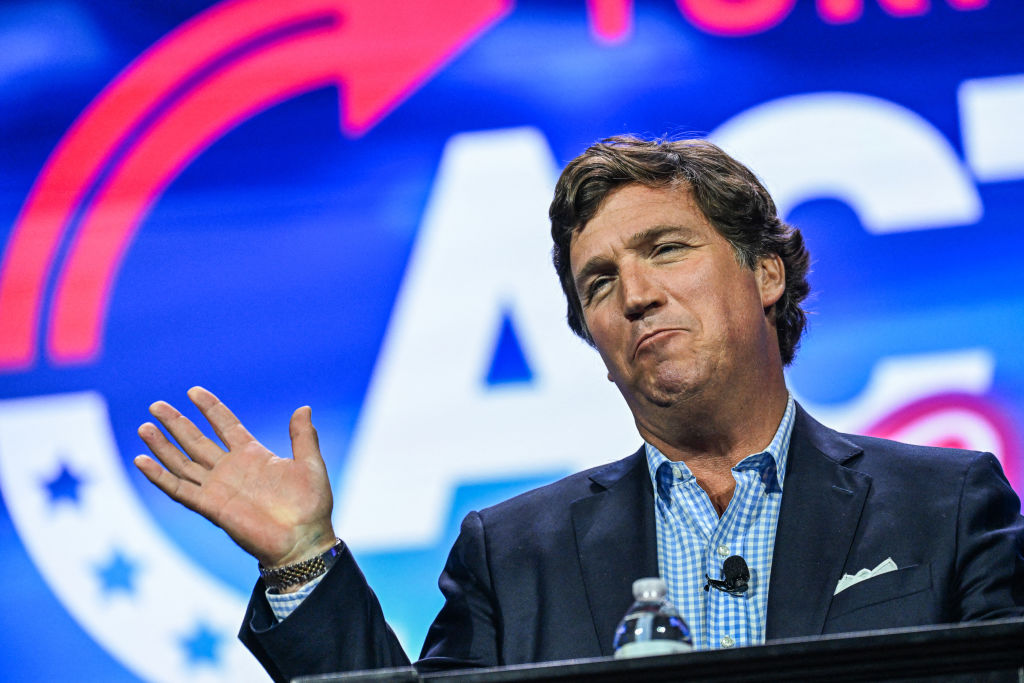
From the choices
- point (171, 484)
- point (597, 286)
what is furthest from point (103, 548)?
point (597, 286)

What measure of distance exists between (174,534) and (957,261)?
2.13 m

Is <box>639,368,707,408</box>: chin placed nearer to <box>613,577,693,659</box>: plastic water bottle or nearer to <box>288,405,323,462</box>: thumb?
<box>288,405,323,462</box>: thumb

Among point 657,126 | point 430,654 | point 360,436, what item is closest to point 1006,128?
point 657,126

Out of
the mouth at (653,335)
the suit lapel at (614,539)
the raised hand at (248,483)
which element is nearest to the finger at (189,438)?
the raised hand at (248,483)

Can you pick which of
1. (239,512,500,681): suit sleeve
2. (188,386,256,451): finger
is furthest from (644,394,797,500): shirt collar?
(188,386,256,451): finger

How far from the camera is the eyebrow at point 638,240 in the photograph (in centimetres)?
222

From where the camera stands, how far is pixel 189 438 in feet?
6.24

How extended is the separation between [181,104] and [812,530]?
2.30 m

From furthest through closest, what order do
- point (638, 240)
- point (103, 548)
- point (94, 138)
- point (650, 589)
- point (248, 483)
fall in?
point (94, 138), point (103, 548), point (638, 240), point (248, 483), point (650, 589)

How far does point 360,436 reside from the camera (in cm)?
307

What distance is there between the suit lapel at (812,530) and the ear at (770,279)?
1.13ft

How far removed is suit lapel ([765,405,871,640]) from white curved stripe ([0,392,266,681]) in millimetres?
1558

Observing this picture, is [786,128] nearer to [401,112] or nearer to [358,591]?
[401,112]

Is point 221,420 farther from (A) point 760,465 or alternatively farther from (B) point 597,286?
→ (A) point 760,465
